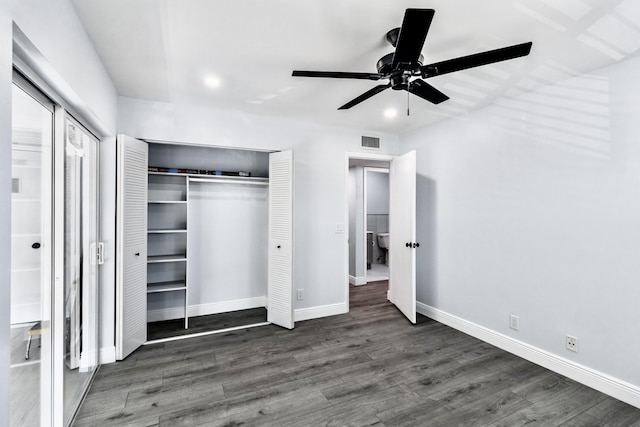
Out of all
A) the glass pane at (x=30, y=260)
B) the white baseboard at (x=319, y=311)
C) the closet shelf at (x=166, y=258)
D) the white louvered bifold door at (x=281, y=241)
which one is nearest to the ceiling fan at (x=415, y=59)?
the glass pane at (x=30, y=260)

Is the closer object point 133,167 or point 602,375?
point 602,375

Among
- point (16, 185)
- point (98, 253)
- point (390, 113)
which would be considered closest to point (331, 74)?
point (16, 185)

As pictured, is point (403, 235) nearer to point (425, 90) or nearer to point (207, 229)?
point (425, 90)

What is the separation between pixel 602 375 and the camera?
237 cm

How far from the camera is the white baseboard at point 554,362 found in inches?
88.6

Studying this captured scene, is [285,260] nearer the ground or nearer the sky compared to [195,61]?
nearer the ground

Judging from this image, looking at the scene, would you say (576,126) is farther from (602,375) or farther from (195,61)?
(195,61)

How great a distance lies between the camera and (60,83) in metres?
1.59

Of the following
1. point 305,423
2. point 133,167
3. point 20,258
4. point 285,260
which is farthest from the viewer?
point 285,260

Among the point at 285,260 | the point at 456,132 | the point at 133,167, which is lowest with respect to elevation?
the point at 285,260

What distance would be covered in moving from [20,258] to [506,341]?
12.6 feet

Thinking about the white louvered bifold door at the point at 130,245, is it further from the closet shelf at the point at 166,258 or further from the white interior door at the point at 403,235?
the white interior door at the point at 403,235

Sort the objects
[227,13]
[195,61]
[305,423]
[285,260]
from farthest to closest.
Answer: [285,260], [195,61], [305,423], [227,13]

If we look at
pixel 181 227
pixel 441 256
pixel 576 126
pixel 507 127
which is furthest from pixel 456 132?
pixel 181 227
